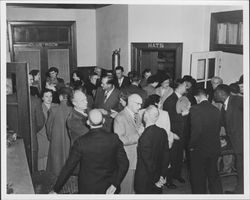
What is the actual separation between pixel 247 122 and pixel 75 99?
104 cm

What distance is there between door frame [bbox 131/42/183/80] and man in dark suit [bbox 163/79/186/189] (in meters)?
0.38

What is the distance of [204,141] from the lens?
2.17 metres

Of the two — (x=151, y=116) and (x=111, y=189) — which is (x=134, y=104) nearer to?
(x=151, y=116)

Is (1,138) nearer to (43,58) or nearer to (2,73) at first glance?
(2,73)

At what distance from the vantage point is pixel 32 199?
164cm

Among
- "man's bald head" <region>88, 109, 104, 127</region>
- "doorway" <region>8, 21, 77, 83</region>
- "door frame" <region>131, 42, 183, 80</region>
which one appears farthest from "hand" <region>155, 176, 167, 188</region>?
"doorway" <region>8, 21, 77, 83</region>

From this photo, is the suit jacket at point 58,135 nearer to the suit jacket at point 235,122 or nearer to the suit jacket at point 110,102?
the suit jacket at point 110,102

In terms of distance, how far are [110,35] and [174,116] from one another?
121cm

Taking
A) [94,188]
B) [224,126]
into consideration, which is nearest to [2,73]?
[94,188]

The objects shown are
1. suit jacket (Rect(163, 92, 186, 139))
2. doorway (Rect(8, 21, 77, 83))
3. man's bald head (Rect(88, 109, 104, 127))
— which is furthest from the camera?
doorway (Rect(8, 21, 77, 83))

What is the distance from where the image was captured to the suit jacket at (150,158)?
6.19ft

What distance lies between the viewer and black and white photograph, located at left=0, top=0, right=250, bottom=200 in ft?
5.62

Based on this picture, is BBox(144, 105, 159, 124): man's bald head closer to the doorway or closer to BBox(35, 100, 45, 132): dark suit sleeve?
BBox(35, 100, 45, 132): dark suit sleeve

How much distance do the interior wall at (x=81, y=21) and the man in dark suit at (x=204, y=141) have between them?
1.79m
